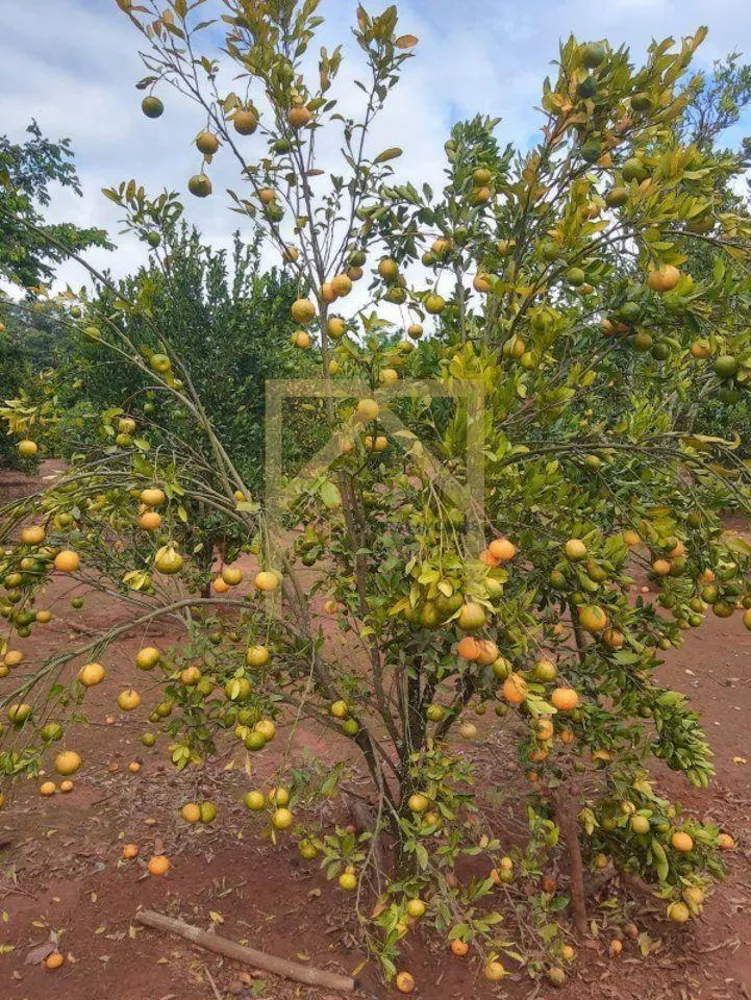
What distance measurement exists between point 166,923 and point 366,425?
2.76 meters

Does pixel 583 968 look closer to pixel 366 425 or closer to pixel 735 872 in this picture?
pixel 735 872

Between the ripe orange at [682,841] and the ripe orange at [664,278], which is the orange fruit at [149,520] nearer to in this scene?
the ripe orange at [664,278]

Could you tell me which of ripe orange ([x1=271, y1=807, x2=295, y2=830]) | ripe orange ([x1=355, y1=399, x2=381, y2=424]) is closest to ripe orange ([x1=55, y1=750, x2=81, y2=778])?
ripe orange ([x1=271, y1=807, x2=295, y2=830])

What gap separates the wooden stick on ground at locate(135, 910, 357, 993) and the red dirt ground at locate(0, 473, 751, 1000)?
0.05 meters

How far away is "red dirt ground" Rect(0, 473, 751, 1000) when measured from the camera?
2.96m

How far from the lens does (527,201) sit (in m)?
2.34

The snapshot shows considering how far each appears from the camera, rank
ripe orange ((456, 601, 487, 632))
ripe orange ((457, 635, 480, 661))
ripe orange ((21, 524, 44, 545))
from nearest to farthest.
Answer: ripe orange ((456, 601, 487, 632))
ripe orange ((457, 635, 480, 661))
ripe orange ((21, 524, 44, 545))

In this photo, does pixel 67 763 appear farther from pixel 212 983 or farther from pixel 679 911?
pixel 679 911

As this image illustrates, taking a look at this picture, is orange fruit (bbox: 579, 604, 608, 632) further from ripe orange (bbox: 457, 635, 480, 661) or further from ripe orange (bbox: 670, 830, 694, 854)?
ripe orange (bbox: 670, 830, 694, 854)

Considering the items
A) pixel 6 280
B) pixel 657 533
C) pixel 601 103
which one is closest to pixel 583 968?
pixel 657 533

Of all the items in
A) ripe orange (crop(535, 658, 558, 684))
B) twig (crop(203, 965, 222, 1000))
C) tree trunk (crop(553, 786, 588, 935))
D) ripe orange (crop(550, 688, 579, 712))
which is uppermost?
ripe orange (crop(535, 658, 558, 684))

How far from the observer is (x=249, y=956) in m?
3.00

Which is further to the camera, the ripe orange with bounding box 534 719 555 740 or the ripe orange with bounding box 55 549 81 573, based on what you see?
the ripe orange with bounding box 534 719 555 740

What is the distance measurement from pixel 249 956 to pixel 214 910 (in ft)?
1.57
